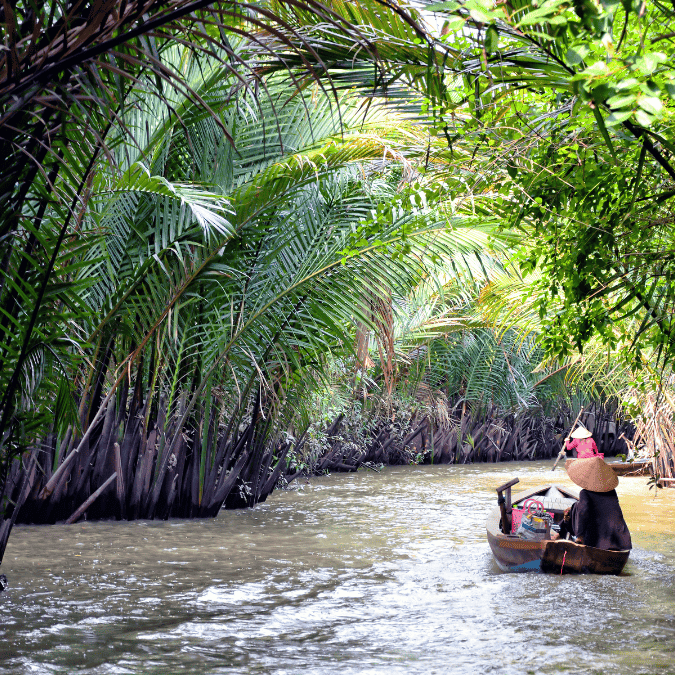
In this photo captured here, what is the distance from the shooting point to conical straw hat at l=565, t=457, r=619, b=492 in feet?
25.3

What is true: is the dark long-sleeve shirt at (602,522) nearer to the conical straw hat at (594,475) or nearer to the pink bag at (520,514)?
the conical straw hat at (594,475)

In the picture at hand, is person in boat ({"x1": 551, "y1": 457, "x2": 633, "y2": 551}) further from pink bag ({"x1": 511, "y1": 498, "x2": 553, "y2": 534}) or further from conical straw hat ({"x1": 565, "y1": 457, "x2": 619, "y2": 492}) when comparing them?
pink bag ({"x1": 511, "y1": 498, "x2": 553, "y2": 534})

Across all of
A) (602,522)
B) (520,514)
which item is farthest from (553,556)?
(520,514)

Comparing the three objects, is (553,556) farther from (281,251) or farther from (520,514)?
(281,251)

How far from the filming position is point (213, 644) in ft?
16.5

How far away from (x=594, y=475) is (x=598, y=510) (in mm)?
337

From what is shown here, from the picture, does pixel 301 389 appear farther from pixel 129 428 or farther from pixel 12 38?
pixel 12 38

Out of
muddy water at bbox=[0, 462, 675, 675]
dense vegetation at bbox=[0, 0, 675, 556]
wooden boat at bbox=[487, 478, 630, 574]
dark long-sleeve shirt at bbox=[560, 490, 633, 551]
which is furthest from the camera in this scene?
dark long-sleeve shirt at bbox=[560, 490, 633, 551]

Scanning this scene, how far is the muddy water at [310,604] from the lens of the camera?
4773 millimetres

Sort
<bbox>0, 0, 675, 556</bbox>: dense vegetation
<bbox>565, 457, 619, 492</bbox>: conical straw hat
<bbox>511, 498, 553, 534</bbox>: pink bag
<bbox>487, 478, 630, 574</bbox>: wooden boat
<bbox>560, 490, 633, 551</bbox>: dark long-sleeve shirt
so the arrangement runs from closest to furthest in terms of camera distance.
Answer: <bbox>0, 0, 675, 556</bbox>: dense vegetation, <bbox>487, 478, 630, 574</bbox>: wooden boat, <bbox>560, 490, 633, 551</bbox>: dark long-sleeve shirt, <bbox>565, 457, 619, 492</bbox>: conical straw hat, <bbox>511, 498, 553, 534</bbox>: pink bag

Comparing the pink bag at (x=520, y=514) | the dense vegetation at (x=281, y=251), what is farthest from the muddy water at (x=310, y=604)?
the dense vegetation at (x=281, y=251)

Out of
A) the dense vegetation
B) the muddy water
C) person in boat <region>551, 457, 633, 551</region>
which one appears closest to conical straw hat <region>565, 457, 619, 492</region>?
person in boat <region>551, 457, 633, 551</region>

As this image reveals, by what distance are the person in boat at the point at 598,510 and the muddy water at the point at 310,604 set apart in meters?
0.36

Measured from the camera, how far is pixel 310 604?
6.12 metres
